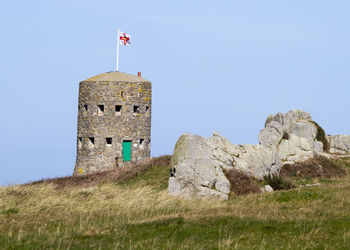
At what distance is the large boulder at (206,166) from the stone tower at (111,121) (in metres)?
14.9

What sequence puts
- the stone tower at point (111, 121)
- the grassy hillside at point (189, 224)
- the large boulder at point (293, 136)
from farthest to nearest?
1. the large boulder at point (293, 136)
2. the stone tower at point (111, 121)
3. the grassy hillside at point (189, 224)

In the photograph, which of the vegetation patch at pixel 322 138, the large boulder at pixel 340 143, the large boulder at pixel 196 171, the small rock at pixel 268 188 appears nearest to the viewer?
the large boulder at pixel 196 171

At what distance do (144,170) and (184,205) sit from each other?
1199cm

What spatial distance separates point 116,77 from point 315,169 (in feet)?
57.5

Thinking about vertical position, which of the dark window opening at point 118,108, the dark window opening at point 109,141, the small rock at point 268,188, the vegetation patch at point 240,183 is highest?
the dark window opening at point 118,108

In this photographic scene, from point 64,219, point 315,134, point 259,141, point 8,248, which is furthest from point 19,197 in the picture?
point 315,134

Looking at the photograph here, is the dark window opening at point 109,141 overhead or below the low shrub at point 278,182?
overhead

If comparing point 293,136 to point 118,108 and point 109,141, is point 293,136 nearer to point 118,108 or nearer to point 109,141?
point 118,108

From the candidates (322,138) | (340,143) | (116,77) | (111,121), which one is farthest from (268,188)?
(340,143)

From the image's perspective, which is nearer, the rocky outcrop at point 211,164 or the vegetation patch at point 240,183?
the rocky outcrop at point 211,164

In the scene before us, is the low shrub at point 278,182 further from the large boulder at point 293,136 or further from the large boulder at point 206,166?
the large boulder at point 293,136

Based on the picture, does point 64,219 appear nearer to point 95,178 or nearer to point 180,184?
point 180,184

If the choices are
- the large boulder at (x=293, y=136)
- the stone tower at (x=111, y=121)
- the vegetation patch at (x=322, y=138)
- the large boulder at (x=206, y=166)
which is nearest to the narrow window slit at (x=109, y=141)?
the stone tower at (x=111, y=121)

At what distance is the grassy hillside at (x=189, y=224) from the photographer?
1269 centimetres
